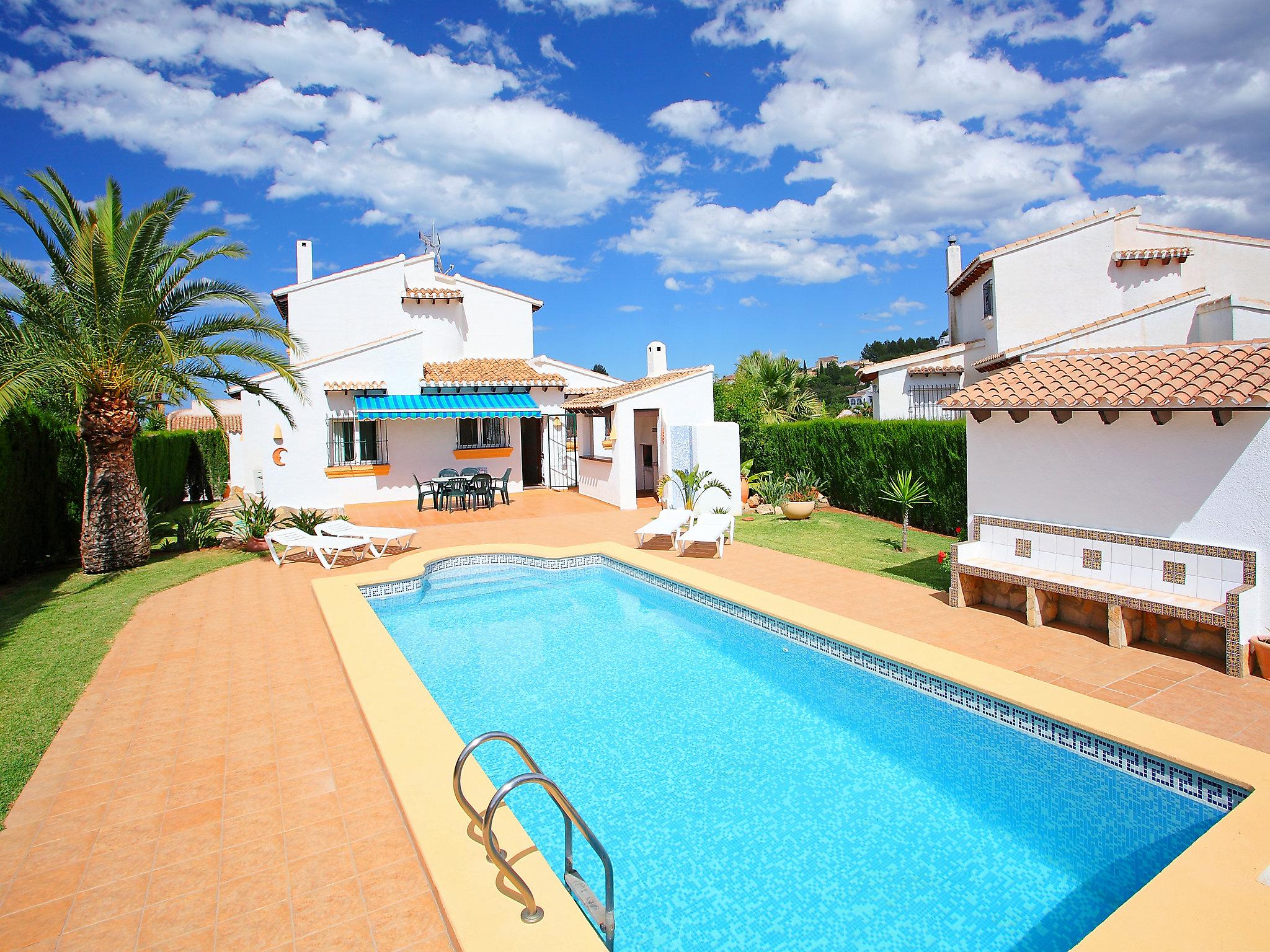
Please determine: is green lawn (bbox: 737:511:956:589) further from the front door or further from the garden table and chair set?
the front door

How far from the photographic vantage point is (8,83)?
20.6 m

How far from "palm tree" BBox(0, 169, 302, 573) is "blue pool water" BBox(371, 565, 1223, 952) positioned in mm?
12466

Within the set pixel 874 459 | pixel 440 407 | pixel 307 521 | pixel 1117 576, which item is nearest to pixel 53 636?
pixel 307 521

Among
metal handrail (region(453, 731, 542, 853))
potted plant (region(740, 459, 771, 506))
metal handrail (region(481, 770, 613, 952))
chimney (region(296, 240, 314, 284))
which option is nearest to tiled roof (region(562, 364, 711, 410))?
potted plant (region(740, 459, 771, 506))

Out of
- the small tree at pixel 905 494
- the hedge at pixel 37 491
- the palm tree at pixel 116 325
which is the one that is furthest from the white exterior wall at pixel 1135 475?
the hedge at pixel 37 491

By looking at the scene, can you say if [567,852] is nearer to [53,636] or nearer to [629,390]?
[53,636]

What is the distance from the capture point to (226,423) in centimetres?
4572

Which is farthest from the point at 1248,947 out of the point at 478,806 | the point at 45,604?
the point at 45,604

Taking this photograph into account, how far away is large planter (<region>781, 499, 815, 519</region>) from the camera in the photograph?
78.3 ft

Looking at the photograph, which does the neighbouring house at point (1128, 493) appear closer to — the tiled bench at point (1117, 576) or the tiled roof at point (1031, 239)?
the tiled bench at point (1117, 576)

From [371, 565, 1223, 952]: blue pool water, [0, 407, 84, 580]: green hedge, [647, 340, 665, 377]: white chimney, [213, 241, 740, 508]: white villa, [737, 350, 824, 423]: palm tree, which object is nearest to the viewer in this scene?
[371, 565, 1223, 952]: blue pool water

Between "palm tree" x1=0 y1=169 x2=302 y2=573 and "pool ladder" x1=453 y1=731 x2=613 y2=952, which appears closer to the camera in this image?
"pool ladder" x1=453 y1=731 x2=613 y2=952

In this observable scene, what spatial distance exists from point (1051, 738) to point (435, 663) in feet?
31.2

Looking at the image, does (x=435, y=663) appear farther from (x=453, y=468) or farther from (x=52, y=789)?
(x=453, y=468)
